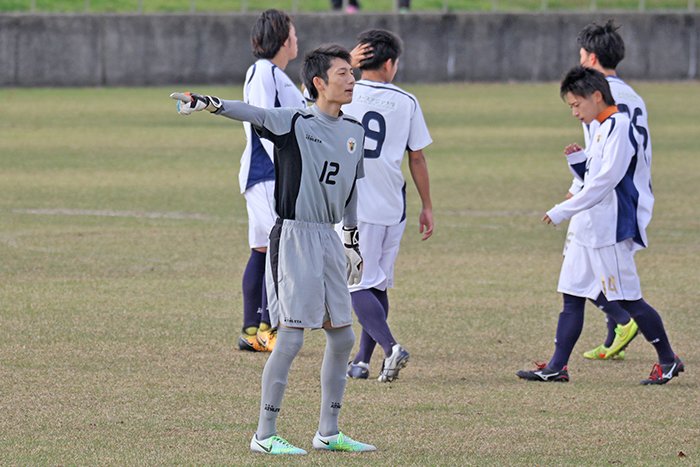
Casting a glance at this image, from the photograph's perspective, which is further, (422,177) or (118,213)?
(118,213)

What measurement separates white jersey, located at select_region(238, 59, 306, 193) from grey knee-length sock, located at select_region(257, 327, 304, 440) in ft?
7.37

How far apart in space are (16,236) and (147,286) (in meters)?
2.66

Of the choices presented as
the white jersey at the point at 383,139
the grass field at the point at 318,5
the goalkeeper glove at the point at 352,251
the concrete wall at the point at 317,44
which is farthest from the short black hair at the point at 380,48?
the grass field at the point at 318,5

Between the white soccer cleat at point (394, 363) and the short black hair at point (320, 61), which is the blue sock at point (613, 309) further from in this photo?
the short black hair at point (320, 61)

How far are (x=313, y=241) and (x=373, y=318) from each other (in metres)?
1.50

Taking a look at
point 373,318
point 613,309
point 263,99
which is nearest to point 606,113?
point 613,309

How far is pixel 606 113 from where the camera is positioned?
224 inches

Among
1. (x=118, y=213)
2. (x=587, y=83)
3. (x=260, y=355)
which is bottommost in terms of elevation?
(x=118, y=213)

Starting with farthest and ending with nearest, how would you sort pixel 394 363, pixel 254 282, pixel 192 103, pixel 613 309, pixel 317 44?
pixel 317 44
pixel 254 282
pixel 613 309
pixel 394 363
pixel 192 103

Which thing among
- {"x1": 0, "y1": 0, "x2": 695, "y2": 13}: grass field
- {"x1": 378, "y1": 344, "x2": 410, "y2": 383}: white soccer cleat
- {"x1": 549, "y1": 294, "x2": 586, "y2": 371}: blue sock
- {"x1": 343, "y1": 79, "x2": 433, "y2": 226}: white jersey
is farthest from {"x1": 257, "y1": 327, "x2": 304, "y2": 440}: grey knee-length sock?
{"x1": 0, "y1": 0, "x2": 695, "y2": 13}: grass field

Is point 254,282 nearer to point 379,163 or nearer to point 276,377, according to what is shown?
point 379,163

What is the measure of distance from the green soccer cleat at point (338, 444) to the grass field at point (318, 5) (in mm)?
29844

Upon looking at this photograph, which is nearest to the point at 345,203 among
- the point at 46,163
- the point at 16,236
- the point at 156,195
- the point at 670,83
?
the point at 16,236

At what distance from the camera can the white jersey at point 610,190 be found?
18.0 ft
